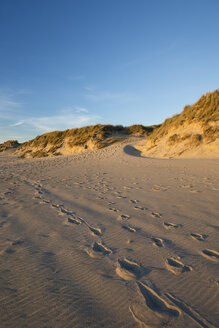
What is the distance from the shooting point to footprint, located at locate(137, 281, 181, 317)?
4.56 feet

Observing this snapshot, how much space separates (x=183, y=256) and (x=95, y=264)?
1020mm

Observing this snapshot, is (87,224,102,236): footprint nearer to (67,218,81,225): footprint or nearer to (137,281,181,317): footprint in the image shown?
(67,218,81,225): footprint

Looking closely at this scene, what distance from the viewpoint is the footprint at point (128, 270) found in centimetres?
177

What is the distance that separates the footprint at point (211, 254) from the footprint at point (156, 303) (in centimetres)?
87

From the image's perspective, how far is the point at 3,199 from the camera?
4.74m

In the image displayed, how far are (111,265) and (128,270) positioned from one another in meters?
0.19

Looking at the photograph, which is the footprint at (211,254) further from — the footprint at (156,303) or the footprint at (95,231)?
the footprint at (95,231)

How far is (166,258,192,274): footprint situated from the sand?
1 centimetres

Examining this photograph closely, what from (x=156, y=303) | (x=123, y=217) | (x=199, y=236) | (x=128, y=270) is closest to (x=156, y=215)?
(x=123, y=217)

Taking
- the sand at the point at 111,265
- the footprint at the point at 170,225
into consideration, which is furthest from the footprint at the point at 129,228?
the footprint at the point at 170,225

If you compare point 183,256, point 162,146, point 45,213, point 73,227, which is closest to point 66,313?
point 183,256

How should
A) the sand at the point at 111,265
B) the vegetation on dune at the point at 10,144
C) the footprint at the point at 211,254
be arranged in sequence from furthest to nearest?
the vegetation on dune at the point at 10,144, the footprint at the point at 211,254, the sand at the point at 111,265

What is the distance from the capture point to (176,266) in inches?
75.4

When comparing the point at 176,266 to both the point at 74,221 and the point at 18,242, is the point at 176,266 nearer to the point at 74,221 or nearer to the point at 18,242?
the point at 74,221
